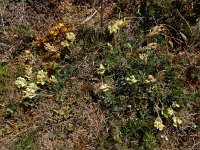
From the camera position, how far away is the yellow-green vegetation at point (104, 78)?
4.00 m

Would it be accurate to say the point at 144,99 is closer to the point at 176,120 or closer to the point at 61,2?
the point at 176,120

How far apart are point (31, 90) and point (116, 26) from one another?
109cm

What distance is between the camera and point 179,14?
4.32 m

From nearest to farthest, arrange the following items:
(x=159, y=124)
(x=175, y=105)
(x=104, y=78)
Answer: (x=159, y=124)
(x=175, y=105)
(x=104, y=78)

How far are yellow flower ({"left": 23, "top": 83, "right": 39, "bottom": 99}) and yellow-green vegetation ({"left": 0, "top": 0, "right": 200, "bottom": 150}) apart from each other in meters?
0.01

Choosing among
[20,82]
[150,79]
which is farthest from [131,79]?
[20,82]

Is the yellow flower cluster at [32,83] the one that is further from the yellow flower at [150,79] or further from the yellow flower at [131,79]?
the yellow flower at [150,79]

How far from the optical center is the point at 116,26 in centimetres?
426

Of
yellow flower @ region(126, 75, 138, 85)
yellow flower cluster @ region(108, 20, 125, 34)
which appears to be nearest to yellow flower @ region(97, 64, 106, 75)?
yellow flower @ region(126, 75, 138, 85)

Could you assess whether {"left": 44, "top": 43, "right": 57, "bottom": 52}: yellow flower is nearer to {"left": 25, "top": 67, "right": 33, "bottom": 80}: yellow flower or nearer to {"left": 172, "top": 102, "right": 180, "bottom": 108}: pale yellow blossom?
{"left": 25, "top": 67, "right": 33, "bottom": 80}: yellow flower

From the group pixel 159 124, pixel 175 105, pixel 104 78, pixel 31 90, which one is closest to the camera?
pixel 159 124

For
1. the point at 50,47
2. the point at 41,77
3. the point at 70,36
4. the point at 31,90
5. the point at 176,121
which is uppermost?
the point at 70,36

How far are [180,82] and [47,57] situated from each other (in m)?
1.44

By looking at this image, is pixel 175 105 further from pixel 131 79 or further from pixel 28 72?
pixel 28 72
